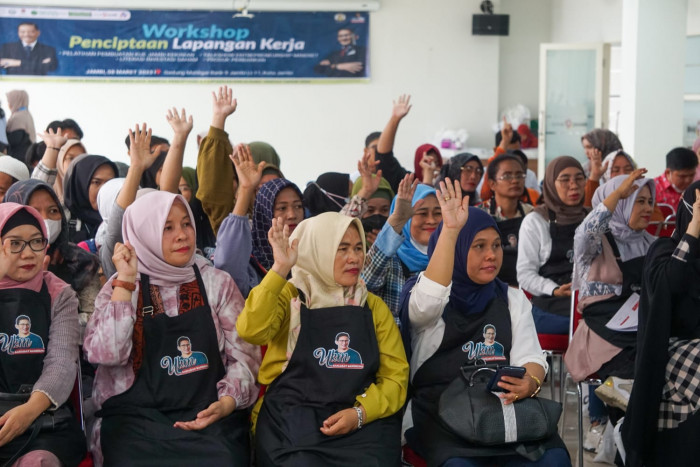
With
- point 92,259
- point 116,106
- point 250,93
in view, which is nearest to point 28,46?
point 116,106

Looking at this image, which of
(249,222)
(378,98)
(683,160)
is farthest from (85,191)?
(378,98)

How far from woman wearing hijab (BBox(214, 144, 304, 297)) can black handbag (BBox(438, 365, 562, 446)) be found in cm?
98

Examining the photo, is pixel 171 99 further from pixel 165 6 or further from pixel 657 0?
pixel 657 0

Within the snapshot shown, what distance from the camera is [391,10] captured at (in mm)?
10711

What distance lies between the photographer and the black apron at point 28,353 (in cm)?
249

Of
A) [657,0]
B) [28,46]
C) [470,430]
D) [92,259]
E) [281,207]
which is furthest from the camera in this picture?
[28,46]

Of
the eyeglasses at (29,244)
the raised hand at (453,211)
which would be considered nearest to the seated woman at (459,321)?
the raised hand at (453,211)

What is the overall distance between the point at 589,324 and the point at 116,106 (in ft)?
27.2

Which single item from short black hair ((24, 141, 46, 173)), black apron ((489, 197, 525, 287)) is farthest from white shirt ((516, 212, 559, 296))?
short black hair ((24, 141, 46, 173))

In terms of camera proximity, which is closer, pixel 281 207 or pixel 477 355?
pixel 477 355

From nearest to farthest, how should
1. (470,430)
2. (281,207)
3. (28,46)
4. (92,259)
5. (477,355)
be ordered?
(470,430) < (477,355) < (92,259) < (281,207) < (28,46)

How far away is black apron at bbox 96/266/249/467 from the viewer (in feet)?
8.23

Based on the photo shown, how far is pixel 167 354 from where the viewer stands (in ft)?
8.61

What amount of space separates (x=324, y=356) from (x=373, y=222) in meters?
1.49
